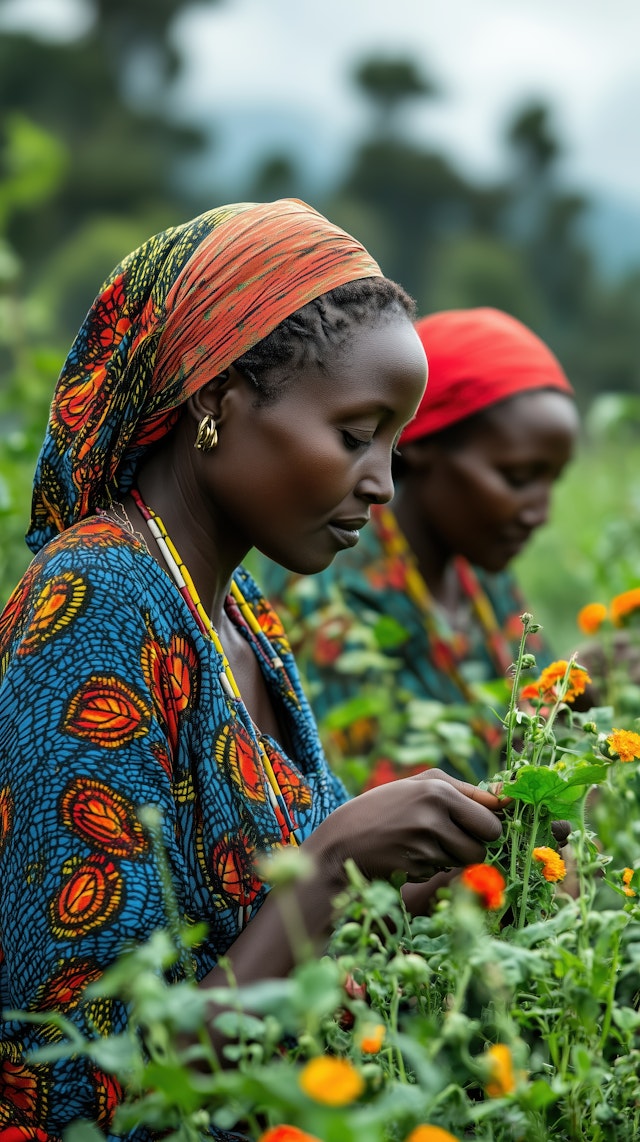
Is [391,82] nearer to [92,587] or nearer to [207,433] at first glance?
[207,433]

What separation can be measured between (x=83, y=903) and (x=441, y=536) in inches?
83.0

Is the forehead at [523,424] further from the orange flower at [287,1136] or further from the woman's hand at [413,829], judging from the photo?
the orange flower at [287,1136]

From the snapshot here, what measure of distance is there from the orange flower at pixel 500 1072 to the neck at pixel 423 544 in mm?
2448

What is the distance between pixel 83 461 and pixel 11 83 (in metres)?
27.3

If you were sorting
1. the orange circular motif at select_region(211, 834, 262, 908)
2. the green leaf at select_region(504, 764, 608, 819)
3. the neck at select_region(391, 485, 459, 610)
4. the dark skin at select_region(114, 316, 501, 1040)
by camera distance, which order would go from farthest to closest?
the neck at select_region(391, 485, 459, 610), the orange circular motif at select_region(211, 834, 262, 908), the dark skin at select_region(114, 316, 501, 1040), the green leaf at select_region(504, 764, 608, 819)

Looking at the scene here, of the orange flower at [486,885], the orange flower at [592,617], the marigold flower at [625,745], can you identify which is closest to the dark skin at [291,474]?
the marigold flower at [625,745]

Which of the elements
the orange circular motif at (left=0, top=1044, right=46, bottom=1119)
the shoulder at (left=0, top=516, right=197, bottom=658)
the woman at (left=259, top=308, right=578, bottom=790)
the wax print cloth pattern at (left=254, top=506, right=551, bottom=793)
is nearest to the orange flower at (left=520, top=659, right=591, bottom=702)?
the shoulder at (left=0, top=516, right=197, bottom=658)

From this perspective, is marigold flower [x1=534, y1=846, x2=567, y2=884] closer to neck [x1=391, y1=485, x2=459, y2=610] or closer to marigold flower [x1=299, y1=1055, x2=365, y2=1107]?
marigold flower [x1=299, y1=1055, x2=365, y2=1107]

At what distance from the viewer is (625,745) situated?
1.40 metres

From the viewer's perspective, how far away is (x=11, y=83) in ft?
88.0

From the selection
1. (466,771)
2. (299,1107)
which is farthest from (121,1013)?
(466,771)

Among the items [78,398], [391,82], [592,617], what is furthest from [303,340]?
[391,82]

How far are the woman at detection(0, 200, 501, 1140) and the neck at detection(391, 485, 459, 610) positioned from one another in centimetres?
160

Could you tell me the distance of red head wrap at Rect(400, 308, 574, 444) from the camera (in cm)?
330
